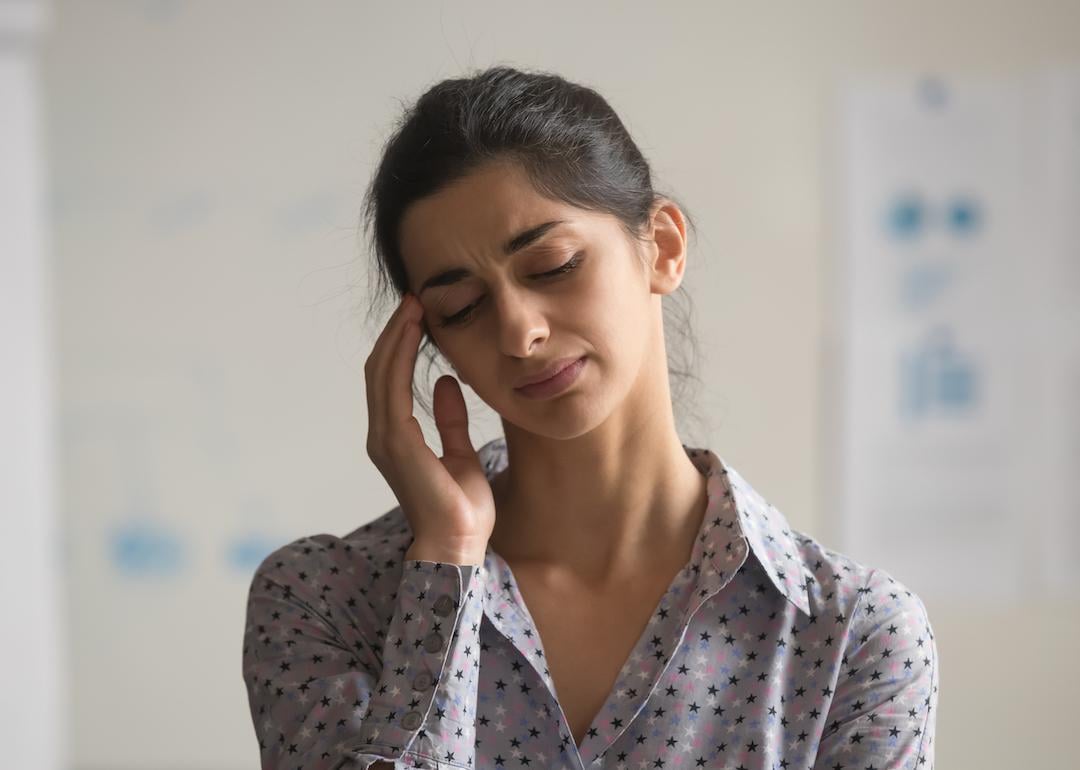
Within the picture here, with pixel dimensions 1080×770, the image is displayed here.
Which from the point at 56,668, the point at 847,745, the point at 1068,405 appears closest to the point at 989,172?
the point at 1068,405

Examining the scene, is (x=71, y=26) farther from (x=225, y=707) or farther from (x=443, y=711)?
(x=443, y=711)

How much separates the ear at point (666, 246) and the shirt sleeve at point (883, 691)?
37cm

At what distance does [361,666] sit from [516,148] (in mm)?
519

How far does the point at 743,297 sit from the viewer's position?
271cm

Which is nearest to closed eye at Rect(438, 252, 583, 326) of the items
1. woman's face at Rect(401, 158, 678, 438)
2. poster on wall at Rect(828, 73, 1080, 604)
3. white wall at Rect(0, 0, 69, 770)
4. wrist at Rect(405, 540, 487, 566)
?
woman's face at Rect(401, 158, 678, 438)

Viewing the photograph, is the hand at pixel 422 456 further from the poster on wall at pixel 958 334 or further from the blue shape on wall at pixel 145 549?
the blue shape on wall at pixel 145 549

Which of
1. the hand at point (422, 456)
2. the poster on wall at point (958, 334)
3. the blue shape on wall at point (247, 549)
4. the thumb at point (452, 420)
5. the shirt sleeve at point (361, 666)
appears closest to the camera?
the shirt sleeve at point (361, 666)

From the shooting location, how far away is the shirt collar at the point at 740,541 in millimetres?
1168

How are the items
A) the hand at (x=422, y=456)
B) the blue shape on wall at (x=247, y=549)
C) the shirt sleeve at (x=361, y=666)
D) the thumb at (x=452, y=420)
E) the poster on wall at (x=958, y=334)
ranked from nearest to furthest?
the shirt sleeve at (x=361, y=666) → the hand at (x=422, y=456) → the thumb at (x=452, y=420) → the poster on wall at (x=958, y=334) → the blue shape on wall at (x=247, y=549)

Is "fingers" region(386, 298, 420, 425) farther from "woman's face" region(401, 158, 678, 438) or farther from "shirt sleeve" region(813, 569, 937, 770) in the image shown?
"shirt sleeve" region(813, 569, 937, 770)

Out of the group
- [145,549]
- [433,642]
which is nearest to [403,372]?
[433,642]

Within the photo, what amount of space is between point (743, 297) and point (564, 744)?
1738 mm

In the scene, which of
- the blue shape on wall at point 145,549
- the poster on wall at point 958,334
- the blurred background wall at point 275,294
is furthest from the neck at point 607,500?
the blue shape on wall at point 145,549

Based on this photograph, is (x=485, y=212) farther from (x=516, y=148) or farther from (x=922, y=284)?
(x=922, y=284)
